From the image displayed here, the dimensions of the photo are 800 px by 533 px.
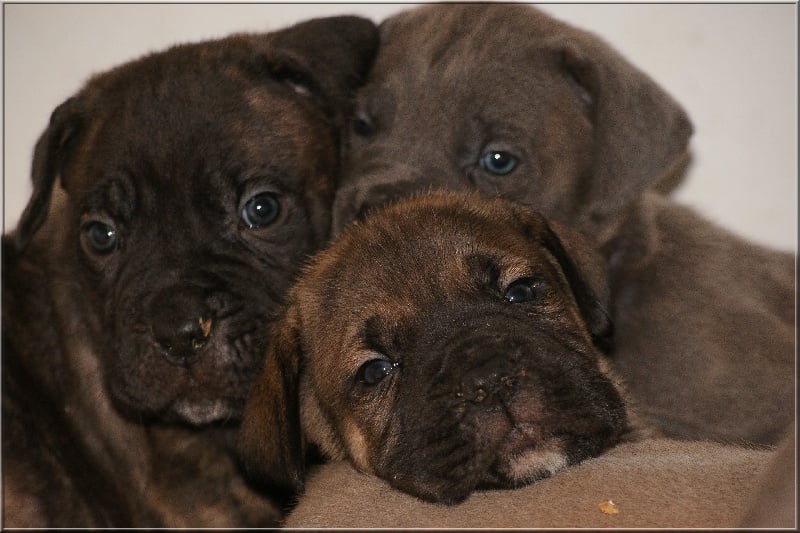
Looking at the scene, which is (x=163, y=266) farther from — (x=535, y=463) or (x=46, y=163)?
(x=535, y=463)

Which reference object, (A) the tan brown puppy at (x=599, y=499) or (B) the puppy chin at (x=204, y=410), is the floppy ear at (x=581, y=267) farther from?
(B) the puppy chin at (x=204, y=410)

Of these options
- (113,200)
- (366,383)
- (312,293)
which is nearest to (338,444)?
(366,383)

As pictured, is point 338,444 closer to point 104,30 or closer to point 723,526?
point 723,526

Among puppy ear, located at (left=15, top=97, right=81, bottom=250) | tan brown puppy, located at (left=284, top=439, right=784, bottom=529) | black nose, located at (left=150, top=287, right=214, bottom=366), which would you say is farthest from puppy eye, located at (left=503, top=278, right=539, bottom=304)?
puppy ear, located at (left=15, top=97, right=81, bottom=250)

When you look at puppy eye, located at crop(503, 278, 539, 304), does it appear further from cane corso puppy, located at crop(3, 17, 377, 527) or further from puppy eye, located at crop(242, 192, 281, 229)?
puppy eye, located at crop(242, 192, 281, 229)

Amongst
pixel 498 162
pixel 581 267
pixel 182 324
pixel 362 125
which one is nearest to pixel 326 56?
pixel 362 125
